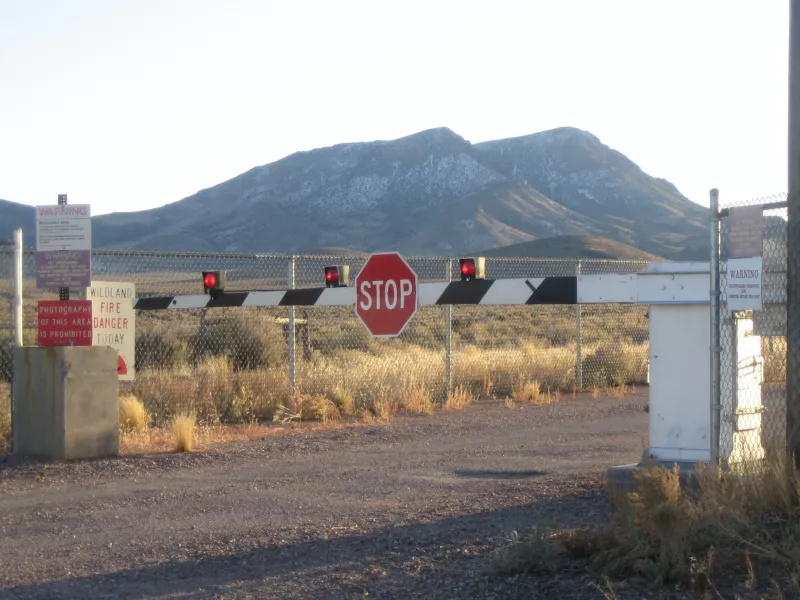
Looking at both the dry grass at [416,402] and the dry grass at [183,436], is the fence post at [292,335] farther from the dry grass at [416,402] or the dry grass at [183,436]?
the dry grass at [183,436]

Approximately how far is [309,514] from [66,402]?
343cm

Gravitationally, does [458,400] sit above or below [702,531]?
below

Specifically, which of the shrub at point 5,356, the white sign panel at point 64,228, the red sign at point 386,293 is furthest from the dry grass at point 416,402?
the white sign panel at point 64,228

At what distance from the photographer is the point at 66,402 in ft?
32.9

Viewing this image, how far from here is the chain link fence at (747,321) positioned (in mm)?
6715

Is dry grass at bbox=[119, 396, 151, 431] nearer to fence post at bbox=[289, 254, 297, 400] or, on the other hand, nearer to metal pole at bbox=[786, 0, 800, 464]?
fence post at bbox=[289, 254, 297, 400]

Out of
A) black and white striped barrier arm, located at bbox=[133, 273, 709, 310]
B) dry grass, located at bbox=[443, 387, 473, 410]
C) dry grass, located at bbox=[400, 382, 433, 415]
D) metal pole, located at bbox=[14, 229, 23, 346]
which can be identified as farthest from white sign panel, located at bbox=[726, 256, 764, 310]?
dry grass, located at bbox=[443, 387, 473, 410]

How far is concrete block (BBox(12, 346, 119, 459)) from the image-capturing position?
33.0 feet

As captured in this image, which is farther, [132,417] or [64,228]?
[132,417]

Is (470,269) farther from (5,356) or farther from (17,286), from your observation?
(5,356)

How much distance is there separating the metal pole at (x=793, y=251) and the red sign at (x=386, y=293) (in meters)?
4.03

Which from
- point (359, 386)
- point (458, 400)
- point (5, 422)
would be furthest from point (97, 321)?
point (458, 400)

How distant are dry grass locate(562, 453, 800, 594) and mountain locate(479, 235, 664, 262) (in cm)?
6497

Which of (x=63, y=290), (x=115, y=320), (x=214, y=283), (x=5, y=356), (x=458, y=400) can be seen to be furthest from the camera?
(x=458, y=400)
